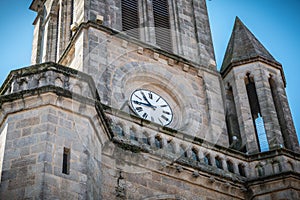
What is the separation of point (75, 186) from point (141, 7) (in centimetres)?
1183

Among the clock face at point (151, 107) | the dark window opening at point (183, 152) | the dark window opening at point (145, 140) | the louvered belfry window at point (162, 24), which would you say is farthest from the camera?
the louvered belfry window at point (162, 24)

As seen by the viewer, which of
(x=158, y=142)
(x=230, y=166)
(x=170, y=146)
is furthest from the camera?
(x=230, y=166)

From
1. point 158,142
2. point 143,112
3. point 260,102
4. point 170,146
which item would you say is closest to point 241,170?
point 170,146

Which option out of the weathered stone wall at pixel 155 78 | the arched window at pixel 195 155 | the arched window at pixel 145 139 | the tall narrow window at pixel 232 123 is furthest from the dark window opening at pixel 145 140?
the tall narrow window at pixel 232 123

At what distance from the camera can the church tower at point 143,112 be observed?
1498 centimetres

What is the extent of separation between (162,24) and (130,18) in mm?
1322

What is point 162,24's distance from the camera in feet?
82.6

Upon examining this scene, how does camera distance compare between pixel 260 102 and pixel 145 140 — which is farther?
pixel 260 102

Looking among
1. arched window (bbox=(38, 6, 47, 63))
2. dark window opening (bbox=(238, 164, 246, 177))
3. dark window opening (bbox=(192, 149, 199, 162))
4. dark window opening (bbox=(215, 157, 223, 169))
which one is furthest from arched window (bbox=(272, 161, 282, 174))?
arched window (bbox=(38, 6, 47, 63))

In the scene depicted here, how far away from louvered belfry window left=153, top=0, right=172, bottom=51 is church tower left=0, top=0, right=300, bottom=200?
5 centimetres

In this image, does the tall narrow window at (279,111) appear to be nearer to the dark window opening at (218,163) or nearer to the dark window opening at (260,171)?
the dark window opening at (260,171)

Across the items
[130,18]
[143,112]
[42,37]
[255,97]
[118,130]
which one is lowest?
[118,130]

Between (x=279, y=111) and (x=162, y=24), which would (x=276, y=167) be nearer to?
(x=279, y=111)

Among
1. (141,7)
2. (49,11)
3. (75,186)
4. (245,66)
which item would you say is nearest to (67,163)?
(75,186)
